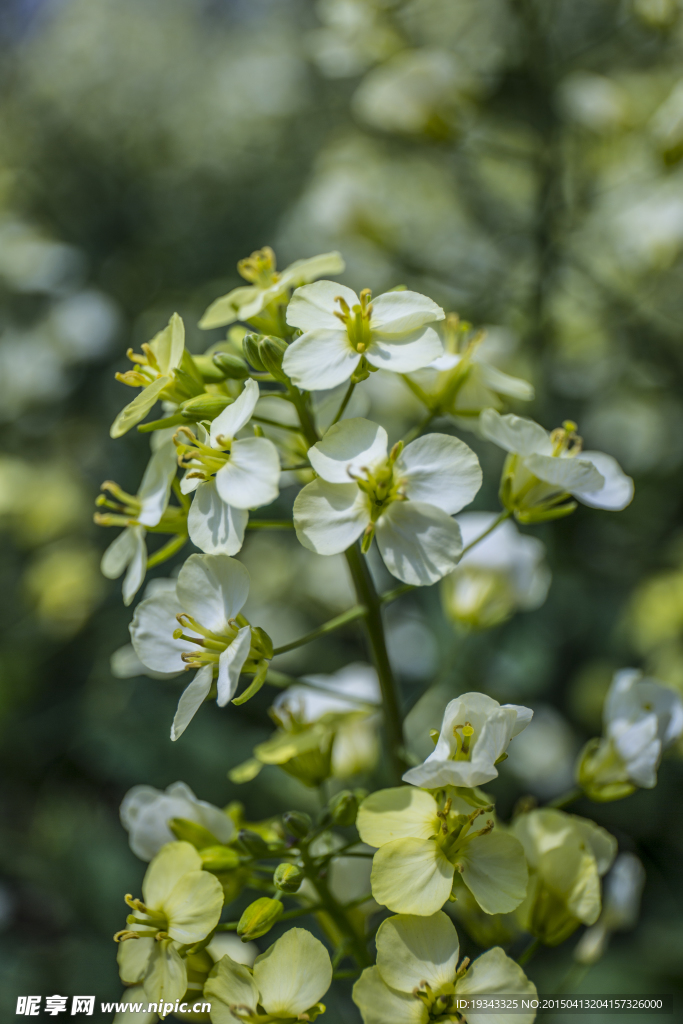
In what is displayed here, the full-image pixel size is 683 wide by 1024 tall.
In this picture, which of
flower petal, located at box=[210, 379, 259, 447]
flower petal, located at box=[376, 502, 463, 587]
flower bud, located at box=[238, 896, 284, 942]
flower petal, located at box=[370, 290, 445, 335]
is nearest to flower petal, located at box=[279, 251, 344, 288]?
flower petal, located at box=[370, 290, 445, 335]

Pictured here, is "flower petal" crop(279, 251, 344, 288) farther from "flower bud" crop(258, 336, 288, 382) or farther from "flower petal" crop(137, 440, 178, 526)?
"flower petal" crop(137, 440, 178, 526)

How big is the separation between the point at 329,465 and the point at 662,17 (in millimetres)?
1663

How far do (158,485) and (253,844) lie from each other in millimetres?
399

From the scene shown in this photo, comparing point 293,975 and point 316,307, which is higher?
point 316,307

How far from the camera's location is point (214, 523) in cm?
70

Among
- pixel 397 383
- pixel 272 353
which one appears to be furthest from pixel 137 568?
pixel 397 383

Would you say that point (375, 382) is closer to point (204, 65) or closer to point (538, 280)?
point (538, 280)

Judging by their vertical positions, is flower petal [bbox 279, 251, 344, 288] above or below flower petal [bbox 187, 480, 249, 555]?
above

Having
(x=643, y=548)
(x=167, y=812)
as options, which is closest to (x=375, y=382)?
(x=643, y=548)

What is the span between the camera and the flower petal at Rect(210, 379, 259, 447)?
0.70 meters

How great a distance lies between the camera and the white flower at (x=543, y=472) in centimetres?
77

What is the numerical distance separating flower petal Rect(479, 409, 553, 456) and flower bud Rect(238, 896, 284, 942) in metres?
0.52

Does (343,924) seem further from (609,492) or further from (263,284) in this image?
(263,284)

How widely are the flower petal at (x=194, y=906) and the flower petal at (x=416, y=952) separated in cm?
17
